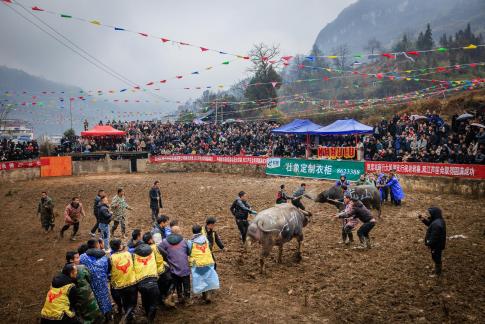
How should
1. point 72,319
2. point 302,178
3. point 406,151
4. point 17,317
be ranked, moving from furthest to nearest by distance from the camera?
point 302,178, point 406,151, point 17,317, point 72,319

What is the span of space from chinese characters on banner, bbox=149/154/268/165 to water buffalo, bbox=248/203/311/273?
1619 centimetres

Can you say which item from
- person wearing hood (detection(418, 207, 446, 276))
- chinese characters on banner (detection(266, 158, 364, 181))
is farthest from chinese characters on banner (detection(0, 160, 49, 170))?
person wearing hood (detection(418, 207, 446, 276))

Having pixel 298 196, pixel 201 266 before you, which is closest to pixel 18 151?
pixel 298 196

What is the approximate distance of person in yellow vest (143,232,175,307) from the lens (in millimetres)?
6648

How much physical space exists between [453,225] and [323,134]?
49.2 ft

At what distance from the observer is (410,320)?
635 cm

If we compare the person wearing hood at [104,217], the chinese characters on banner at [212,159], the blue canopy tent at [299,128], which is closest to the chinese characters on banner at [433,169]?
the blue canopy tent at [299,128]

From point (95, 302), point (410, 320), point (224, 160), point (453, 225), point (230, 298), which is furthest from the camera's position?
point (224, 160)

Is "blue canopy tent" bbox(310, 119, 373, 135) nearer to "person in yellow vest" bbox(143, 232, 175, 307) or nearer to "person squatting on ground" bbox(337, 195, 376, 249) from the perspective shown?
"person squatting on ground" bbox(337, 195, 376, 249)

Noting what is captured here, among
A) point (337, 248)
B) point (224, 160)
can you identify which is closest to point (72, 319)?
point (337, 248)

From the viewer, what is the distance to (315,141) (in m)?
27.4

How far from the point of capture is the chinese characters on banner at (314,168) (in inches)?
816

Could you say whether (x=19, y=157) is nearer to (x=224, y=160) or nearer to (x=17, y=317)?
(x=224, y=160)

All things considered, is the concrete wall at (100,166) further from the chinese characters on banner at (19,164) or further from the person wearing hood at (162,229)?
the person wearing hood at (162,229)
